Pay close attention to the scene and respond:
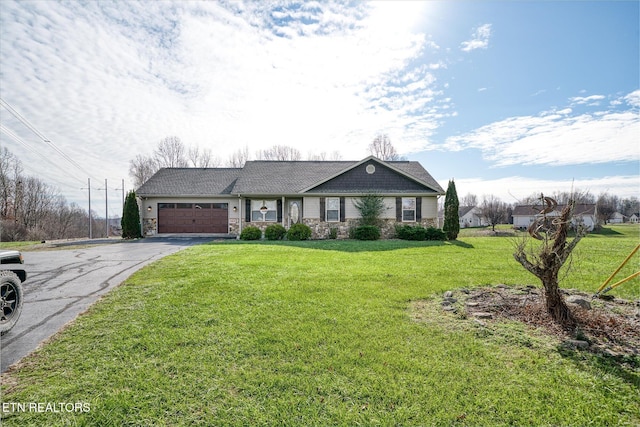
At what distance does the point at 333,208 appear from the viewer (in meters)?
17.9

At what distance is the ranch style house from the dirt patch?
12.0 metres

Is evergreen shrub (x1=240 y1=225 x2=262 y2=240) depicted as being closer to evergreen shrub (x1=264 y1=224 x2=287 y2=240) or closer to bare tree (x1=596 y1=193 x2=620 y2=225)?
evergreen shrub (x1=264 y1=224 x2=287 y2=240)

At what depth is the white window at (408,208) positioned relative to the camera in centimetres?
1798

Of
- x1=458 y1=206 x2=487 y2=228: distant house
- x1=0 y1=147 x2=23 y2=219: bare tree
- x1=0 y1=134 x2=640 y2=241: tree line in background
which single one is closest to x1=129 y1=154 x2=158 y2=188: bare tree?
x1=0 y1=134 x2=640 y2=241: tree line in background

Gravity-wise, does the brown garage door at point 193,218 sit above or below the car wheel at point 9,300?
above

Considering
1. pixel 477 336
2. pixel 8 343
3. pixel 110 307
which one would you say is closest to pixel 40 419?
pixel 8 343

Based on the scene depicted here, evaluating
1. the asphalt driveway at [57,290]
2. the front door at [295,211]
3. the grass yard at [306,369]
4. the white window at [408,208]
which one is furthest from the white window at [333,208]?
the grass yard at [306,369]

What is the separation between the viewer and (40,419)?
92.2 inches

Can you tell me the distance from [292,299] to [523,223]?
5550cm

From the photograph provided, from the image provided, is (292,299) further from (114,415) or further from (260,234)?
(260,234)

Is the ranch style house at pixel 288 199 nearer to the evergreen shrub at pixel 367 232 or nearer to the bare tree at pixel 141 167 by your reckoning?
the evergreen shrub at pixel 367 232

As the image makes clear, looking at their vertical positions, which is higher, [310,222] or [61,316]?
[310,222]

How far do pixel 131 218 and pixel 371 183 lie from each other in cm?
1479

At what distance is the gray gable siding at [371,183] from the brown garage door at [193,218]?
A: 20.7ft
